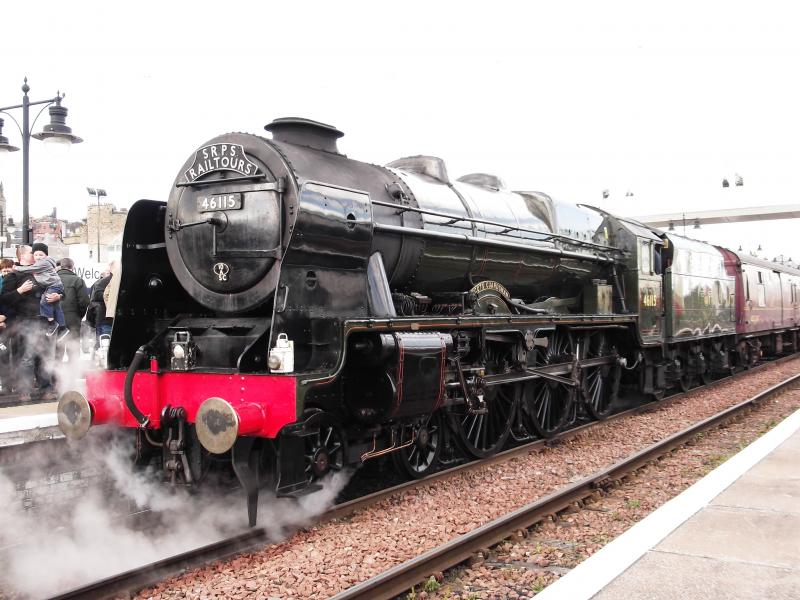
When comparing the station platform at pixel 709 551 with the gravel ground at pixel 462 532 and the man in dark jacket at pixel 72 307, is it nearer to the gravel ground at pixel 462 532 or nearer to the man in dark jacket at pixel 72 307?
the gravel ground at pixel 462 532

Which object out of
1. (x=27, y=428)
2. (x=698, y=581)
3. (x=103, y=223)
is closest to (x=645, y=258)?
(x=698, y=581)

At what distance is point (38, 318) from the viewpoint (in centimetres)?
790

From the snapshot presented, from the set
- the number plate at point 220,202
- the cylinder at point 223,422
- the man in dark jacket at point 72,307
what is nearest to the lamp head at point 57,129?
the man in dark jacket at point 72,307

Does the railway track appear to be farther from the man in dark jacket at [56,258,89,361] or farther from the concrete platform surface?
the man in dark jacket at [56,258,89,361]

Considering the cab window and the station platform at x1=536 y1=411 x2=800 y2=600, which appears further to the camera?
the cab window

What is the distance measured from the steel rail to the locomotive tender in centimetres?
105

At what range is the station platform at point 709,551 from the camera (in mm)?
3250

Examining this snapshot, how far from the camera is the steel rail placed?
3768mm

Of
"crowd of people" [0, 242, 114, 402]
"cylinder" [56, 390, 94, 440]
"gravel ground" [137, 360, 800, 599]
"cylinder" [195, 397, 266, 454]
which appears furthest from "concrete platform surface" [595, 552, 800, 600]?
"crowd of people" [0, 242, 114, 402]

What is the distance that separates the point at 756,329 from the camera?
655 inches

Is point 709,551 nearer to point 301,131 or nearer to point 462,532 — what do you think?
point 462,532

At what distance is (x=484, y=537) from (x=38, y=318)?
584 cm

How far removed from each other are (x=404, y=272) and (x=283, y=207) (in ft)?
5.25

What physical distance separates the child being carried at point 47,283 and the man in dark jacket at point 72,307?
1.57 feet
